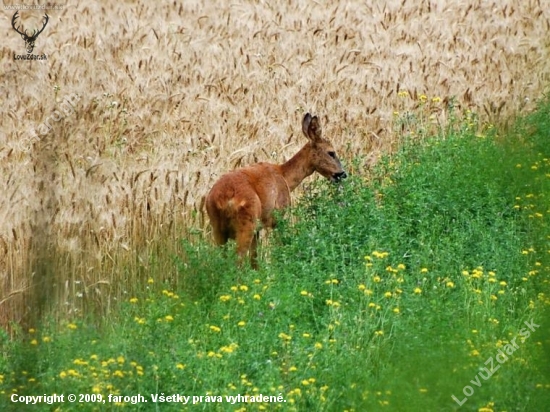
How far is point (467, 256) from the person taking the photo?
32.9 ft

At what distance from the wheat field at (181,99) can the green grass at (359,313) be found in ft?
2.01

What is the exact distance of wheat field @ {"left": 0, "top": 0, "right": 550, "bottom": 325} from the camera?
1034 centimetres

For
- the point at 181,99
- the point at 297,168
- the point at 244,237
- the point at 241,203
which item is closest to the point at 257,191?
the point at 241,203

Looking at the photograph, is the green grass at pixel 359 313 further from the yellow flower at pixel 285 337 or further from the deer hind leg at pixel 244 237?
the deer hind leg at pixel 244 237

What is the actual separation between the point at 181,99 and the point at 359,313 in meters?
4.68

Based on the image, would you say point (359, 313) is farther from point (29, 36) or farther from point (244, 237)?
point (29, 36)

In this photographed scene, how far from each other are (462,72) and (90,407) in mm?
8162

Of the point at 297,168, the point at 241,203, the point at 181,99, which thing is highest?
the point at 181,99

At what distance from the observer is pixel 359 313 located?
8.74 metres

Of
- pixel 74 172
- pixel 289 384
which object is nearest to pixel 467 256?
pixel 289 384

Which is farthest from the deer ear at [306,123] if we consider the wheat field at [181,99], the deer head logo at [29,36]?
the deer head logo at [29,36]

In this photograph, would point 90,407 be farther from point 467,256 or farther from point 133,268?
point 467,256

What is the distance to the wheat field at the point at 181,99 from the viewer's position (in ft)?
33.9

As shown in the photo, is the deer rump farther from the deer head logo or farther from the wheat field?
the deer head logo
